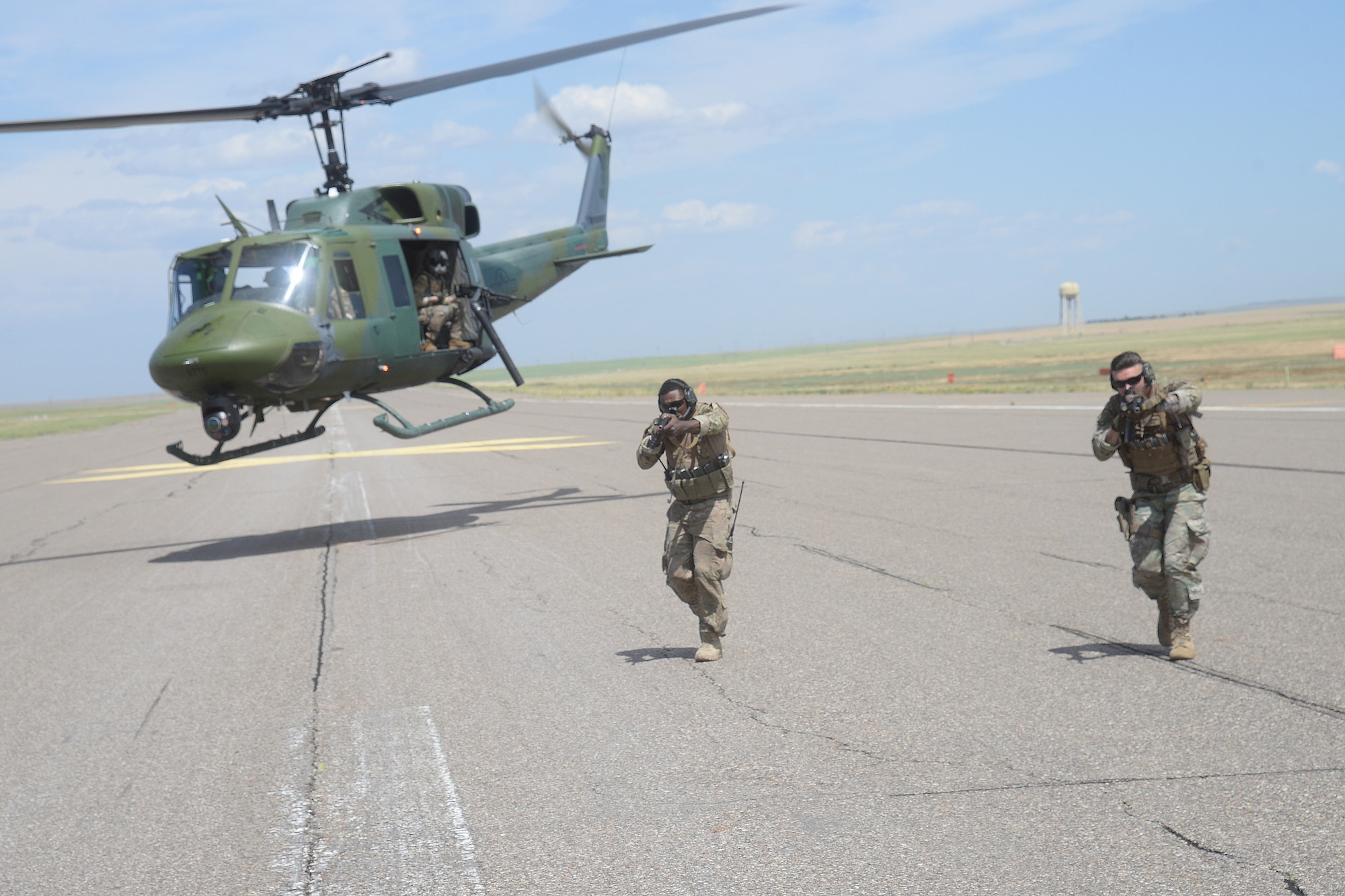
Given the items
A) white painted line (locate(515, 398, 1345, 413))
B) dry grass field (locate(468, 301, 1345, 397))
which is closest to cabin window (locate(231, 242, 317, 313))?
white painted line (locate(515, 398, 1345, 413))

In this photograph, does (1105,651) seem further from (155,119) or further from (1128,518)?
(155,119)

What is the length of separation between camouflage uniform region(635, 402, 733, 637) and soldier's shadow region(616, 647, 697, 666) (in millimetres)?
257

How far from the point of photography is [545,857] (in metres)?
4.44

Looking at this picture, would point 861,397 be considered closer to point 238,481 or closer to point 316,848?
point 238,481

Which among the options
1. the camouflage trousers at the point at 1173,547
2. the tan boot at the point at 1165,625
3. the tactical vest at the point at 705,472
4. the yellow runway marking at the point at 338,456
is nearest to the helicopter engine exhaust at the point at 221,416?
the tactical vest at the point at 705,472

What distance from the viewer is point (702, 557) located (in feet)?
24.0

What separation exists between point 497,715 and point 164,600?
557cm

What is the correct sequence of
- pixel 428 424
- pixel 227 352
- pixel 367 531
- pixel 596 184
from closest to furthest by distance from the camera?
pixel 227 352
pixel 428 424
pixel 367 531
pixel 596 184

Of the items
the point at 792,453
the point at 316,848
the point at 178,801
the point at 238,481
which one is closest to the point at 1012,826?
the point at 316,848

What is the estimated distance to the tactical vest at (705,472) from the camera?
733 centimetres

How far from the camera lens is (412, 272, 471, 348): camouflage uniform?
14.9 metres

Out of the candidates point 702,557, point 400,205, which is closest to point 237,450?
point 400,205

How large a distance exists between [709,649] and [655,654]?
450 millimetres

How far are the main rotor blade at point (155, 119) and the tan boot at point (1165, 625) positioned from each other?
1070 cm
